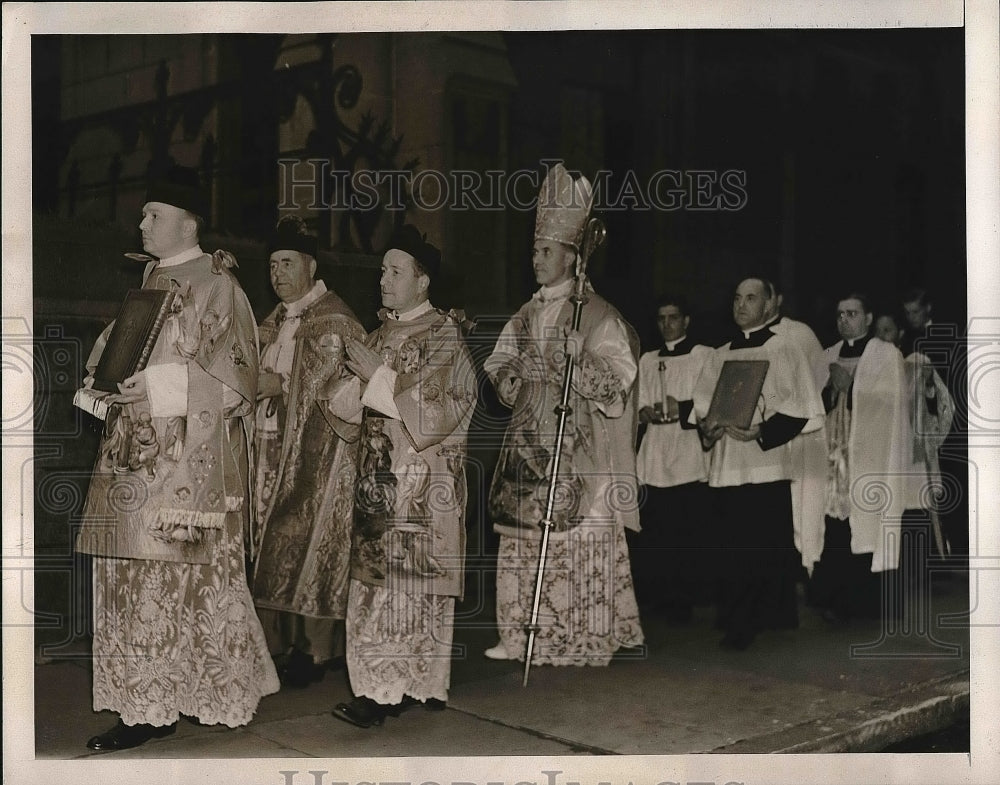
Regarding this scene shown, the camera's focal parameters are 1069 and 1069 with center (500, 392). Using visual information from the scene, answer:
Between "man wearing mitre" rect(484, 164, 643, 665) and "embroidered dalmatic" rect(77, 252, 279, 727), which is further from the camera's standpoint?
"man wearing mitre" rect(484, 164, 643, 665)

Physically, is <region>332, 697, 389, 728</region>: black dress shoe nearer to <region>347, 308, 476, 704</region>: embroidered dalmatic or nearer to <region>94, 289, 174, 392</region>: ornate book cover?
<region>347, 308, 476, 704</region>: embroidered dalmatic

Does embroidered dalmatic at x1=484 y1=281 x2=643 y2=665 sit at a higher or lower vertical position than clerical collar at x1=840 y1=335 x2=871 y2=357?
lower

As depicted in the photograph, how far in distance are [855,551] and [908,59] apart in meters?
1.99

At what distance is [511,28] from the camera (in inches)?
166

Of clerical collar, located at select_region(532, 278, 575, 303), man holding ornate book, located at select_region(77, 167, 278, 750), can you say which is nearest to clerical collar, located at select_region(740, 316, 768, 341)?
clerical collar, located at select_region(532, 278, 575, 303)

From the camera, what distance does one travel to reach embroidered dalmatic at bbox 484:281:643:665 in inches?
166

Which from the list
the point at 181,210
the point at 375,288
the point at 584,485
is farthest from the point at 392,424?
the point at 181,210

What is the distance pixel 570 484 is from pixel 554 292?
30.0 inches

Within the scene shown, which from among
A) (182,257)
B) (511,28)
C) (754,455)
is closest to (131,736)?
(182,257)

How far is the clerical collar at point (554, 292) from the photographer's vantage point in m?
4.22

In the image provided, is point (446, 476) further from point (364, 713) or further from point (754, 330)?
point (754, 330)

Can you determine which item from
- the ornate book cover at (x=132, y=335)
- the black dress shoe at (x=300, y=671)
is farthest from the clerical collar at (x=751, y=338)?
the ornate book cover at (x=132, y=335)

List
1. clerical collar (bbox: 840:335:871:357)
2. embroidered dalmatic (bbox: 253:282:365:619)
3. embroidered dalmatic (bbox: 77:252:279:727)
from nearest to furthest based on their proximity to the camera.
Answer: embroidered dalmatic (bbox: 77:252:279:727)
embroidered dalmatic (bbox: 253:282:365:619)
clerical collar (bbox: 840:335:871:357)

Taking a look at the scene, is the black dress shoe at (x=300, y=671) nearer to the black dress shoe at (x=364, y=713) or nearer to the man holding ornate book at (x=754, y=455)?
the black dress shoe at (x=364, y=713)
